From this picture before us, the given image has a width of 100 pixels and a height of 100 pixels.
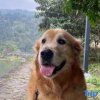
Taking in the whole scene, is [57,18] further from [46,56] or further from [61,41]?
[46,56]

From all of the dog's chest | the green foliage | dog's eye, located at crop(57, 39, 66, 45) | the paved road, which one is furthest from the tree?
the dog's chest

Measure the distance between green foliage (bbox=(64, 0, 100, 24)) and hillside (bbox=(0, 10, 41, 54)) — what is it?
5091mm

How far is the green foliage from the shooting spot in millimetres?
4047

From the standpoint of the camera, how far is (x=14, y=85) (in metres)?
8.36

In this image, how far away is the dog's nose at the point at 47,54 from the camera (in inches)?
139

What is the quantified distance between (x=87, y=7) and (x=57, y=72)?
2.88ft

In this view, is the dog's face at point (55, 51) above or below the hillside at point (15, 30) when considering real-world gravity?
below

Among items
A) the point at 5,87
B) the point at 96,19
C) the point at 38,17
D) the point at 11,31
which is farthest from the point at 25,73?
the point at 38,17

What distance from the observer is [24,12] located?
9.88 meters

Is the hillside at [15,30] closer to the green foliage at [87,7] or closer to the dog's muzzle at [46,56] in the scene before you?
the green foliage at [87,7]

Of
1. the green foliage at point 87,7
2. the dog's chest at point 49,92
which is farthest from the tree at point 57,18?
the dog's chest at point 49,92

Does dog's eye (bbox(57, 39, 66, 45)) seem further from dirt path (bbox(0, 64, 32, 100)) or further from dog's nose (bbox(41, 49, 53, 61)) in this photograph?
dirt path (bbox(0, 64, 32, 100))

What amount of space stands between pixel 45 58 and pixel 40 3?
14.3 meters

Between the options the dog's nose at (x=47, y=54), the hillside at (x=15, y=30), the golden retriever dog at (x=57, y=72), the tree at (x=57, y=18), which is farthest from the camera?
the tree at (x=57, y=18)
